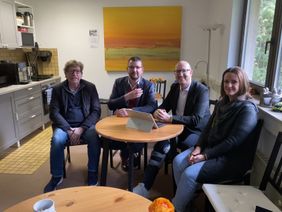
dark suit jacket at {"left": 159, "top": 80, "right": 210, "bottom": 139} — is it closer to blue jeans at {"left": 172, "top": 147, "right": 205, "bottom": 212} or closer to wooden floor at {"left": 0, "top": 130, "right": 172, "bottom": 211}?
blue jeans at {"left": 172, "top": 147, "right": 205, "bottom": 212}

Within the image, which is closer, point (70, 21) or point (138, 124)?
point (138, 124)

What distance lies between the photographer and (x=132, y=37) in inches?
165

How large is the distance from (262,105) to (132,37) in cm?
281

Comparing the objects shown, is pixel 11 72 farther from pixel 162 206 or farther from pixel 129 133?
pixel 162 206

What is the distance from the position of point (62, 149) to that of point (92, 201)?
1.24 meters

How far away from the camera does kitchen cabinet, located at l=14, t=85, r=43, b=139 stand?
3.39m

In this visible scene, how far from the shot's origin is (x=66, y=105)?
2.47 m

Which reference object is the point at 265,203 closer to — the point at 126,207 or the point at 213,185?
the point at 213,185

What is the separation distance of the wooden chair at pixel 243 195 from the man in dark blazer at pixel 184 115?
2.02 feet

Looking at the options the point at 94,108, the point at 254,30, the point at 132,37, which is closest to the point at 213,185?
the point at 94,108

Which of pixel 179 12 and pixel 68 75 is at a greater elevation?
pixel 179 12

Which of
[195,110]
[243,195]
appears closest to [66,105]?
[195,110]

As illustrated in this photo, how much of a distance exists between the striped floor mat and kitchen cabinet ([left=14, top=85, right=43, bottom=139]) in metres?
0.17

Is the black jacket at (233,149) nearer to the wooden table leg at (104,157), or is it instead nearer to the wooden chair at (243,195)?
the wooden chair at (243,195)
